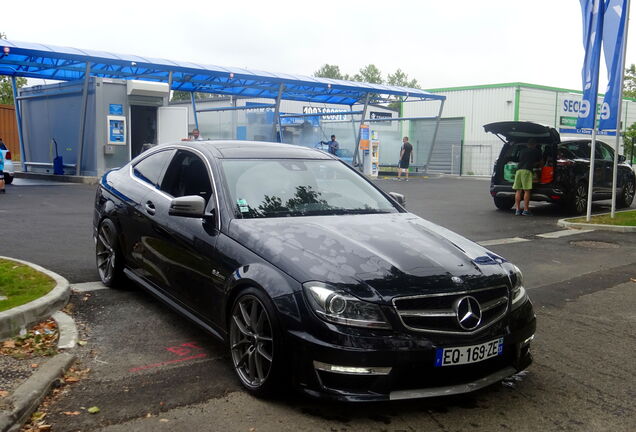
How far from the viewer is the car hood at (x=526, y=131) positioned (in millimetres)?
13398

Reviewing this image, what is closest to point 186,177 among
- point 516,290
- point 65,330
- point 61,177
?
point 65,330

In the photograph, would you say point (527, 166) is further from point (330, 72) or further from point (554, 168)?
point (330, 72)

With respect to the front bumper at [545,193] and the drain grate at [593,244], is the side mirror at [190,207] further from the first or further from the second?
the front bumper at [545,193]

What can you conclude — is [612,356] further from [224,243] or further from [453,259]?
[224,243]

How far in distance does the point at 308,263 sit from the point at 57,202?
12254 mm

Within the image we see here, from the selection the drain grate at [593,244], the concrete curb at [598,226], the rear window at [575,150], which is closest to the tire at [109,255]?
the drain grate at [593,244]

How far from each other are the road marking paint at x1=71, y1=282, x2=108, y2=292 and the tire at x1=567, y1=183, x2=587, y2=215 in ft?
36.0

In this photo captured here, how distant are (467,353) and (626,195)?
14326mm

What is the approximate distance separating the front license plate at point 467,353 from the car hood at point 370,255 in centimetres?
35

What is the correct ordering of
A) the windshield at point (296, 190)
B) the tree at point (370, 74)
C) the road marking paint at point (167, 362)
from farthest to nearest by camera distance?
the tree at point (370, 74) → the windshield at point (296, 190) → the road marking paint at point (167, 362)

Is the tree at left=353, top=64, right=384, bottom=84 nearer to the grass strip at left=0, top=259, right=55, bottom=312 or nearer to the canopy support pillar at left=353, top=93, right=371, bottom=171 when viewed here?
the canopy support pillar at left=353, top=93, right=371, bottom=171

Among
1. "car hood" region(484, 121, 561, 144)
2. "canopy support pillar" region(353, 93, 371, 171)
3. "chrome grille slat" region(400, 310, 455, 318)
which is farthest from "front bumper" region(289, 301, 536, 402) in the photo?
"canopy support pillar" region(353, 93, 371, 171)

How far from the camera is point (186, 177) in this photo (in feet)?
17.5

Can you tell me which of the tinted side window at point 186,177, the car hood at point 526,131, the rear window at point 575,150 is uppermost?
the car hood at point 526,131
